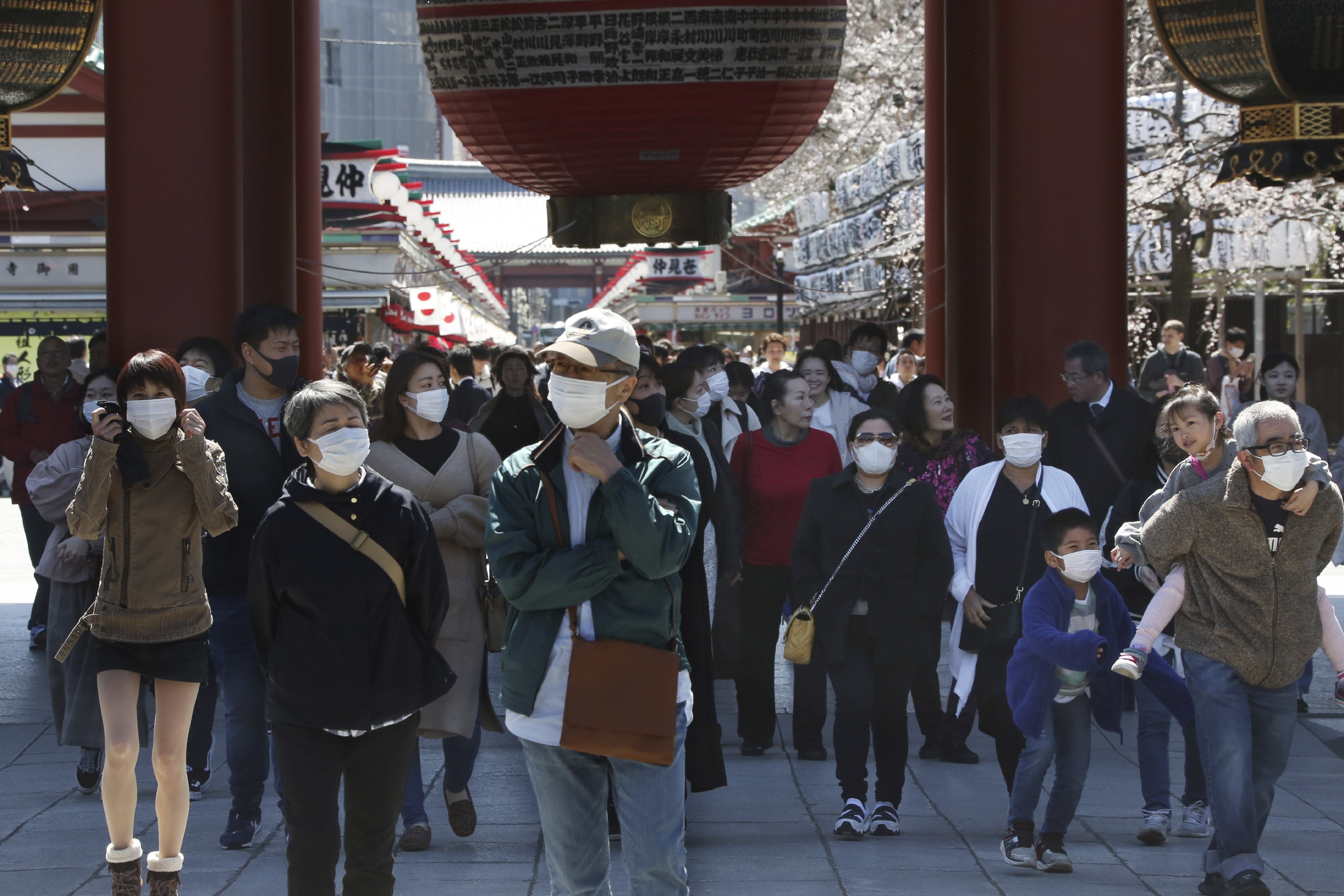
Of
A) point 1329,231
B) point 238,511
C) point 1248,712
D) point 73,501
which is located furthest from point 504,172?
point 1329,231

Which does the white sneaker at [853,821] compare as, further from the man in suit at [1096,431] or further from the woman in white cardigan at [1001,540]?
the man in suit at [1096,431]

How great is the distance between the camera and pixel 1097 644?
4.88 metres

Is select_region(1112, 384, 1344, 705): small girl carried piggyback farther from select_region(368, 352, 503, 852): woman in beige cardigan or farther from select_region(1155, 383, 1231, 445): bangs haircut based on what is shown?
select_region(368, 352, 503, 852): woman in beige cardigan

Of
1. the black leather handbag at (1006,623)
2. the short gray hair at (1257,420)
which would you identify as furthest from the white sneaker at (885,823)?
the short gray hair at (1257,420)

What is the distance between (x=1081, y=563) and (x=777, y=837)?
4.72 ft

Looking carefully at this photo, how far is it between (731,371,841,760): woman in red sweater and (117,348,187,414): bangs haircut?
8.76 feet

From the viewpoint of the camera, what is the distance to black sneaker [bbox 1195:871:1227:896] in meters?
4.67

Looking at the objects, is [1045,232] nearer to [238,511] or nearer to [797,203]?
[238,511]

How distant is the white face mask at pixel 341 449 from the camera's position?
13.0ft

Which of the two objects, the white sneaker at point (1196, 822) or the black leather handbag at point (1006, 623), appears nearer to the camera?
the white sneaker at point (1196, 822)

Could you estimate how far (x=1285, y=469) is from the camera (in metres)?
4.51

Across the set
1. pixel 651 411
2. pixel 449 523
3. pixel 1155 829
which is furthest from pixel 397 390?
pixel 1155 829

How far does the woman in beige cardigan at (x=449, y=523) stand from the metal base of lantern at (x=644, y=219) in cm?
133

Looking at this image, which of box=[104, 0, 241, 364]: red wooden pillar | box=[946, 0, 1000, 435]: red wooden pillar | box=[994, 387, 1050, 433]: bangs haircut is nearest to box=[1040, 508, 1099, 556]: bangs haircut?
box=[994, 387, 1050, 433]: bangs haircut
